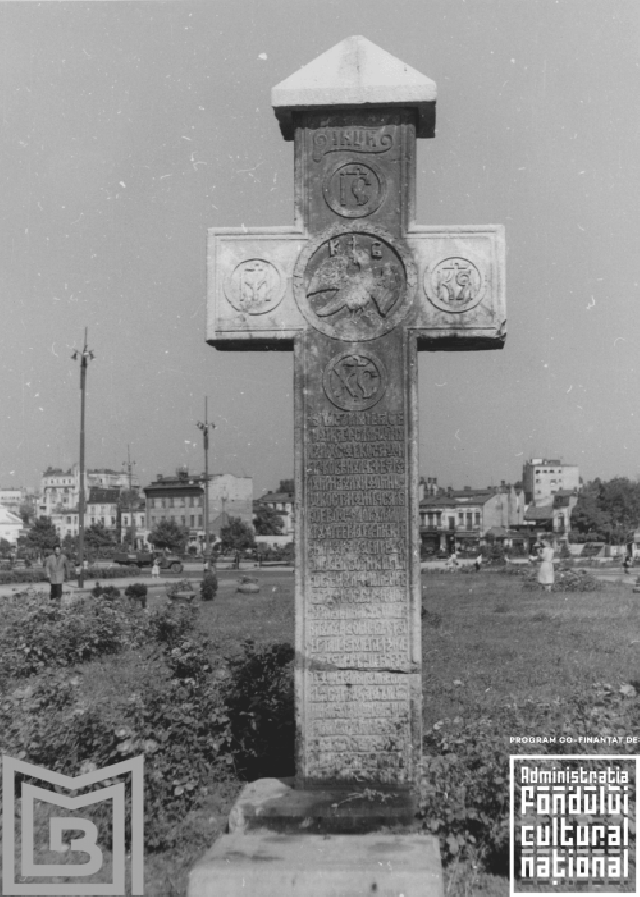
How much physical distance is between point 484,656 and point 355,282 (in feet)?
24.2

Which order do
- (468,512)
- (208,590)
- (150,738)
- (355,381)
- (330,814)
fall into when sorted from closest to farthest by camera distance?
(330,814), (355,381), (150,738), (208,590), (468,512)

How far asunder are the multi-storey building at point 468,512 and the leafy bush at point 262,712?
75655mm

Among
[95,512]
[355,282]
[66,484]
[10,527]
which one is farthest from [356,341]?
[66,484]

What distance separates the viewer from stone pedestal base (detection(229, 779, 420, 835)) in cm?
450

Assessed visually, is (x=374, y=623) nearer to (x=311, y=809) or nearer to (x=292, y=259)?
(x=311, y=809)

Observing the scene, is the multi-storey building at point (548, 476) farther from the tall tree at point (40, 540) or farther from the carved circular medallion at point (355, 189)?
the carved circular medallion at point (355, 189)

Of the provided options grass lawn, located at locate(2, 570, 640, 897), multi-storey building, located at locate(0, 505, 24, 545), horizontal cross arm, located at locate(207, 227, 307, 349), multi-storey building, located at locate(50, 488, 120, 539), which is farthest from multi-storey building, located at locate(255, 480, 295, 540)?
horizontal cross arm, located at locate(207, 227, 307, 349)

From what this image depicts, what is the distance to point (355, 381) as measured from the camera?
496 cm

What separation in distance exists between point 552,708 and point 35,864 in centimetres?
338

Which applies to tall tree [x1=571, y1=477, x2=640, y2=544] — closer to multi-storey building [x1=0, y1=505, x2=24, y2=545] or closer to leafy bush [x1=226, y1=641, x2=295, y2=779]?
multi-storey building [x1=0, y1=505, x2=24, y2=545]

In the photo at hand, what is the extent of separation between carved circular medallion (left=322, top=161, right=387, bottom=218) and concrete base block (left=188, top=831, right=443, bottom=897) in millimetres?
3360

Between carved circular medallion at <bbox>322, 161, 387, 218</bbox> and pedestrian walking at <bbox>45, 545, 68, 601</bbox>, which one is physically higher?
carved circular medallion at <bbox>322, 161, 387, 218</bbox>

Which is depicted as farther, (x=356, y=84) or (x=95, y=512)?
(x=95, y=512)

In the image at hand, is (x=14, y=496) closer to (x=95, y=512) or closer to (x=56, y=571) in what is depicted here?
(x=95, y=512)
